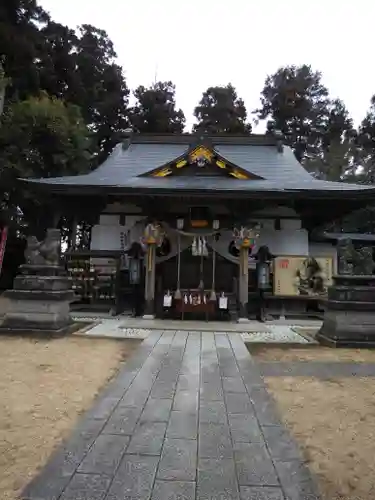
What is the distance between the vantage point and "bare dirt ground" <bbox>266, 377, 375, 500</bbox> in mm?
2379

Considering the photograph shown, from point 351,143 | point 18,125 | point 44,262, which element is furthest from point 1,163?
point 351,143

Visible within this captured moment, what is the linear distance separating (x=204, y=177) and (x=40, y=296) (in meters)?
6.39

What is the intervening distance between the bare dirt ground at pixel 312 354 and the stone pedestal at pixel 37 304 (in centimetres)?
384

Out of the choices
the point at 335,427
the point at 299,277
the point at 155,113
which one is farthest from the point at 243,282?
the point at 155,113

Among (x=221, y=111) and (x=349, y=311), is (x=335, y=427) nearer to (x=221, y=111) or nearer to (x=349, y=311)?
(x=349, y=311)

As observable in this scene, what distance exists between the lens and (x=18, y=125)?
15.3m

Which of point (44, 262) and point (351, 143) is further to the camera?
point (351, 143)

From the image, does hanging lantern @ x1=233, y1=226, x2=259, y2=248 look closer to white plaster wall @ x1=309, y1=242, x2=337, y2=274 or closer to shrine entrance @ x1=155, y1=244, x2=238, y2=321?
shrine entrance @ x1=155, y1=244, x2=238, y2=321

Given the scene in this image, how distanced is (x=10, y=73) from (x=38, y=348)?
55.5ft

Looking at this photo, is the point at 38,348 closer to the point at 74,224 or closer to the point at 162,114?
the point at 74,224

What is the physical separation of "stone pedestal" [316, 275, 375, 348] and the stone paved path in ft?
A: 10.9

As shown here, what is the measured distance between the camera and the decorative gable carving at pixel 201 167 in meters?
11.8

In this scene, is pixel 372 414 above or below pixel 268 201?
below

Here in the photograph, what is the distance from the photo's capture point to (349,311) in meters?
7.36
